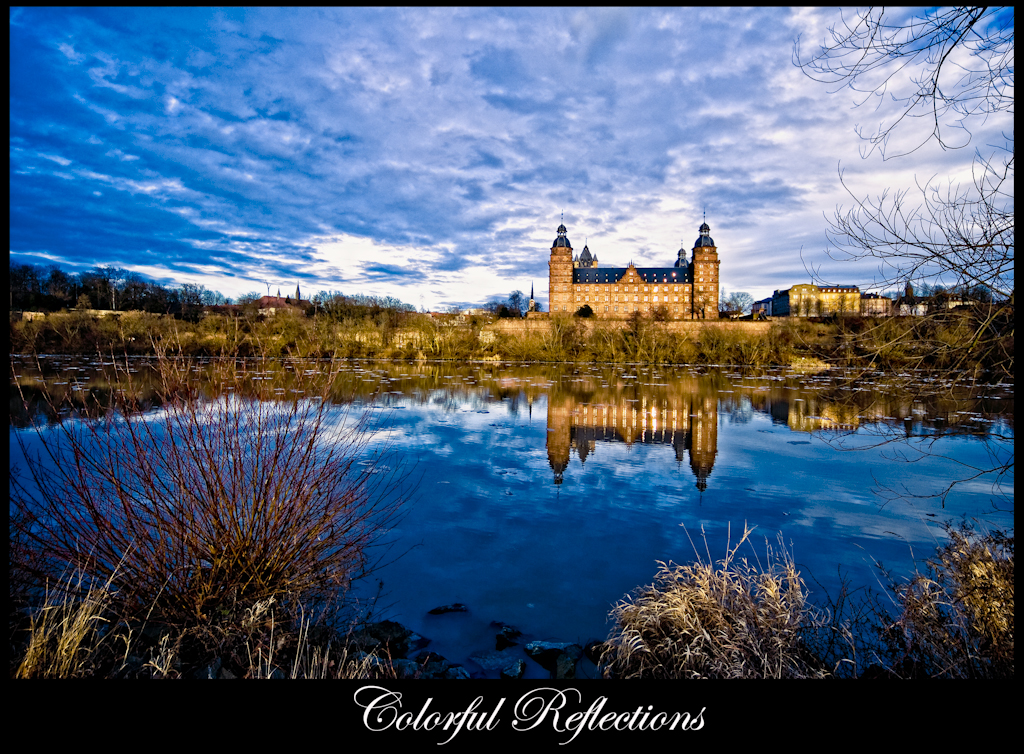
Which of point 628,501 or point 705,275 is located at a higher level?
point 705,275

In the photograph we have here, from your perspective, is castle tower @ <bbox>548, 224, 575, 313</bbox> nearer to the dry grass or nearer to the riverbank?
the riverbank

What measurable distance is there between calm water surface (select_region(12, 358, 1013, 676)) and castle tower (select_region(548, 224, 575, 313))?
66.0 metres

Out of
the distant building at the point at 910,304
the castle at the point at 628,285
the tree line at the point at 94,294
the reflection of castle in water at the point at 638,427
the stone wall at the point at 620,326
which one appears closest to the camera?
the distant building at the point at 910,304

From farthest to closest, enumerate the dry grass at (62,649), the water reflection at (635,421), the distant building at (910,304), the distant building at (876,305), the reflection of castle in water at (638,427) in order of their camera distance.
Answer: the water reflection at (635,421) → the reflection of castle in water at (638,427) → the distant building at (876,305) → the distant building at (910,304) → the dry grass at (62,649)

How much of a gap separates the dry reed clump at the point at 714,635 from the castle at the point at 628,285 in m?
75.9

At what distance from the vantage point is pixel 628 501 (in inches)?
292

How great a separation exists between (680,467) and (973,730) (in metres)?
7.69

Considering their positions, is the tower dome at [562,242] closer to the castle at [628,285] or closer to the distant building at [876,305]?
the castle at [628,285]

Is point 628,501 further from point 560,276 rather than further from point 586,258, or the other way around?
point 586,258

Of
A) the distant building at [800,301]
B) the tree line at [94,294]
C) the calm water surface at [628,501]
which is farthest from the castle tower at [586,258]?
the calm water surface at [628,501]

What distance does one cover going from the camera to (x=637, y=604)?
13.7ft

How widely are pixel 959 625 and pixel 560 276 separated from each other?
79.0m

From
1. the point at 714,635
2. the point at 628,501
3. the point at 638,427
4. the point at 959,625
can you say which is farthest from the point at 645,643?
the point at 638,427

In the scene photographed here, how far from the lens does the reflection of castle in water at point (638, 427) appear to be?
10383mm
